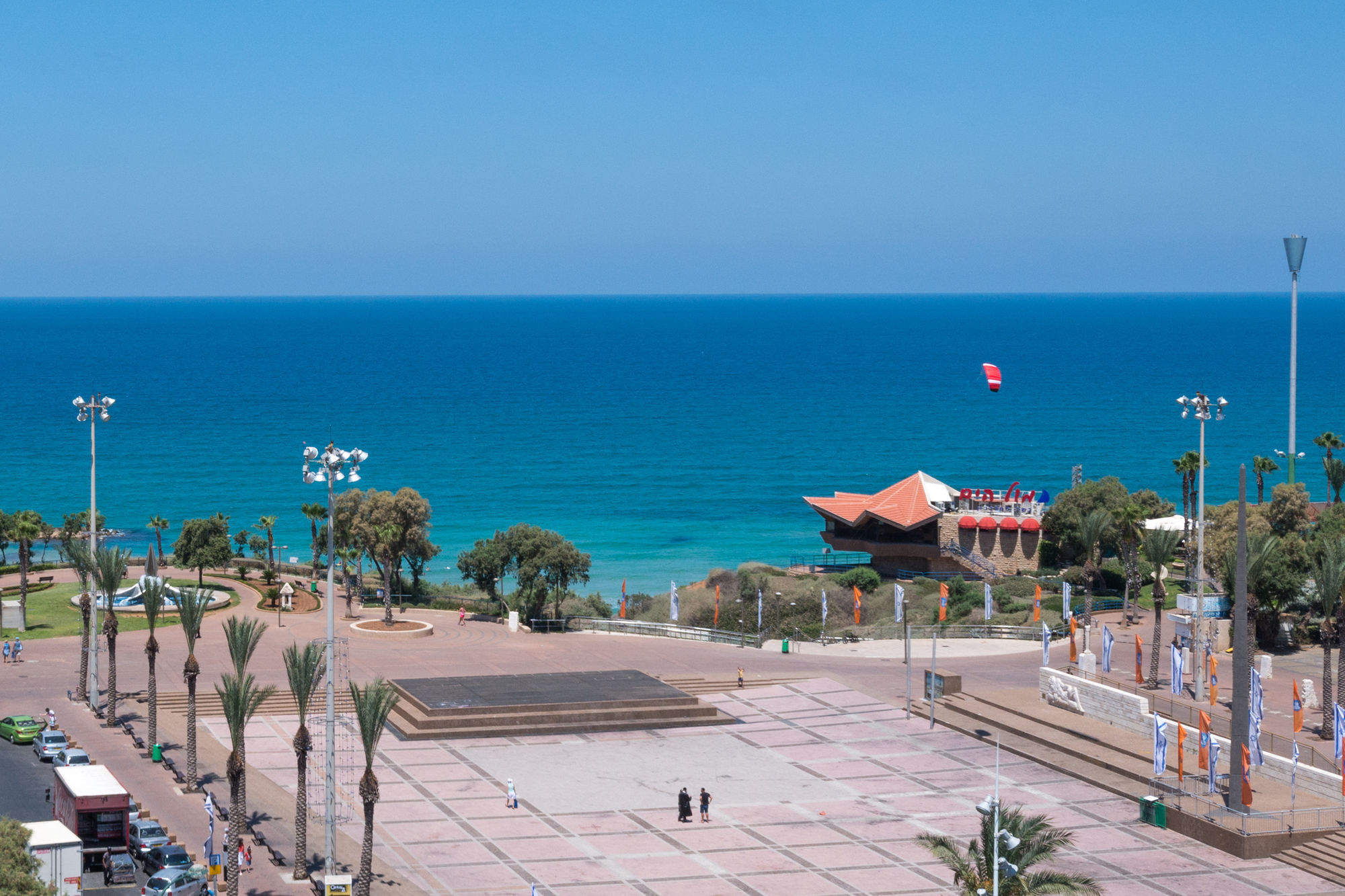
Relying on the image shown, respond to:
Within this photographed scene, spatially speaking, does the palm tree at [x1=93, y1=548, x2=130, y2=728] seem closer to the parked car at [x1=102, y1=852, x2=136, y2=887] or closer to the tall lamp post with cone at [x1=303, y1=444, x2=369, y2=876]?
the parked car at [x1=102, y1=852, x2=136, y2=887]

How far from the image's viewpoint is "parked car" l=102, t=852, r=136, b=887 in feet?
121

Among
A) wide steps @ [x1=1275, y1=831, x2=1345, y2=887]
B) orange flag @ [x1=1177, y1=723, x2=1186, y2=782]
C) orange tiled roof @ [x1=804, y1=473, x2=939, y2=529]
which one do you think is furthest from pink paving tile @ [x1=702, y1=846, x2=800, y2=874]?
orange tiled roof @ [x1=804, y1=473, x2=939, y2=529]

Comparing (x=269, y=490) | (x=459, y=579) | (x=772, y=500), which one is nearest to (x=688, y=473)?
(x=772, y=500)

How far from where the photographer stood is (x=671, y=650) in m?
66.8

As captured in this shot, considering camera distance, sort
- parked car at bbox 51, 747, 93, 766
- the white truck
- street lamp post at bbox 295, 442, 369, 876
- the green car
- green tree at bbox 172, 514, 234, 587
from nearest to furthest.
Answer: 1. street lamp post at bbox 295, 442, 369, 876
2. the white truck
3. parked car at bbox 51, 747, 93, 766
4. the green car
5. green tree at bbox 172, 514, 234, 587

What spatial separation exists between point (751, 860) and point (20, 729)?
2458 centimetres

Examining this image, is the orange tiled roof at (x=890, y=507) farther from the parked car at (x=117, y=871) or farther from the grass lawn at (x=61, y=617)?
the parked car at (x=117, y=871)

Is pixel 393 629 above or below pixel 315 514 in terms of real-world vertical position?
below

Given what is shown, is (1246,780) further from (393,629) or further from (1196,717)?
(393,629)

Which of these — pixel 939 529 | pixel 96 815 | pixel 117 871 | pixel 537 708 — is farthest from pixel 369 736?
pixel 939 529

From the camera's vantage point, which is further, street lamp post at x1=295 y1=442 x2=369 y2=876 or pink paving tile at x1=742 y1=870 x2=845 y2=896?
pink paving tile at x1=742 y1=870 x2=845 y2=896

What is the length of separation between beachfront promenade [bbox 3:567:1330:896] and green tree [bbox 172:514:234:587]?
11.5 meters

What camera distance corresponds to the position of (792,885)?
125 feet

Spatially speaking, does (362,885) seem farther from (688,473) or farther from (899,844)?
(688,473)
